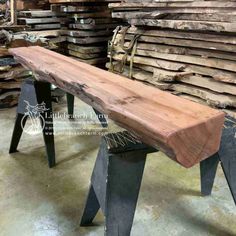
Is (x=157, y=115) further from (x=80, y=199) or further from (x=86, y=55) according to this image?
(x=86, y=55)

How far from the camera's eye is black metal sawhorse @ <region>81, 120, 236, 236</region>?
1.25m

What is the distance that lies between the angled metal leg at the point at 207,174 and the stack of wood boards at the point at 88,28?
122 inches

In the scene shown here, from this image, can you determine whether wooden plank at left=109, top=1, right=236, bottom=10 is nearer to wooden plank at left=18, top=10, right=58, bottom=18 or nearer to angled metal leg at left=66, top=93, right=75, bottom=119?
angled metal leg at left=66, top=93, right=75, bottom=119

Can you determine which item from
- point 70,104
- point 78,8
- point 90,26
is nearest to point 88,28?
point 90,26

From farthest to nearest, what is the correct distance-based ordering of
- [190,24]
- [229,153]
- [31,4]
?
[31,4]
[190,24]
[229,153]

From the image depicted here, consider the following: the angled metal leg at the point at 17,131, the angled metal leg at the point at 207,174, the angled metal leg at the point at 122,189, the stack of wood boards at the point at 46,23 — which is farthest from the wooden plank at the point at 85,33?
the angled metal leg at the point at 122,189

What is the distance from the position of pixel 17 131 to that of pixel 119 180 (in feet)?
4.56

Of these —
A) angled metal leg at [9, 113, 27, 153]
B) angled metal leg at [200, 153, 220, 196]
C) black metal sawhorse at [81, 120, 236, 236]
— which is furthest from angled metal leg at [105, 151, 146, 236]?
angled metal leg at [9, 113, 27, 153]

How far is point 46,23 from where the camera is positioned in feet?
15.5

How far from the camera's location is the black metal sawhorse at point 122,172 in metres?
1.25

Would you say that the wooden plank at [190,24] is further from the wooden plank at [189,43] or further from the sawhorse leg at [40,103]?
the sawhorse leg at [40,103]

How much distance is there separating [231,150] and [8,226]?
4.19ft

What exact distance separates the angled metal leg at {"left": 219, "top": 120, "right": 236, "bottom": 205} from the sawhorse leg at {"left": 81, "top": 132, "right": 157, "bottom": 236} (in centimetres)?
38

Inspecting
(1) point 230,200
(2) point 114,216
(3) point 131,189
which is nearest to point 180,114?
(3) point 131,189
